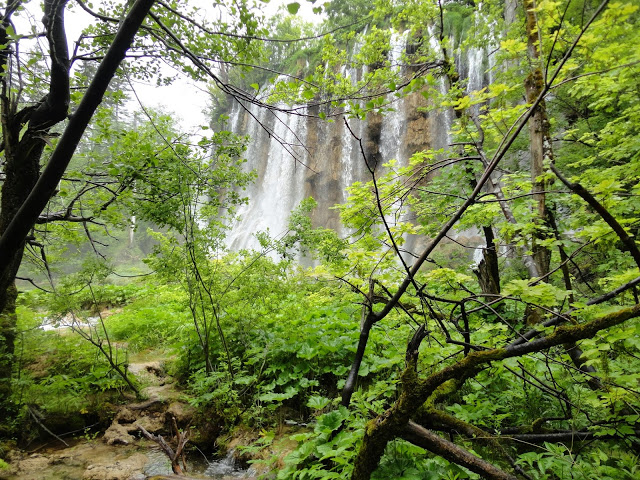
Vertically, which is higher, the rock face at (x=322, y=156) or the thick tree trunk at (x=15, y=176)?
the rock face at (x=322, y=156)

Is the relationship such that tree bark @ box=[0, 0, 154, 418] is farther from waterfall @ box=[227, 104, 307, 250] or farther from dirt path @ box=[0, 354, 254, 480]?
→ waterfall @ box=[227, 104, 307, 250]

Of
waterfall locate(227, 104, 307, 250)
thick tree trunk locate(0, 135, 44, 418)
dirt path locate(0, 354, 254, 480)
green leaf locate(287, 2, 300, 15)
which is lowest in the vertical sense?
dirt path locate(0, 354, 254, 480)

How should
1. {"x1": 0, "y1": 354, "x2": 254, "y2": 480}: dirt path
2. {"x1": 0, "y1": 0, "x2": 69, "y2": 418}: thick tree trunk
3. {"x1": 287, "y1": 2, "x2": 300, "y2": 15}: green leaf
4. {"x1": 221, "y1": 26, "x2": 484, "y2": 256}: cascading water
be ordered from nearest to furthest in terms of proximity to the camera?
{"x1": 287, "y1": 2, "x2": 300, "y2": 15}: green leaf → {"x1": 0, "y1": 0, "x2": 69, "y2": 418}: thick tree trunk → {"x1": 0, "y1": 354, "x2": 254, "y2": 480}: dirt path → {"x1": 221, "y1": 26, "x2": 484, "y2": 256}: cascading water

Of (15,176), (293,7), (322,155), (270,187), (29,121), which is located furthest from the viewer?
(270,187)

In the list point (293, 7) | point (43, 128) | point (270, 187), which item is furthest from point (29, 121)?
point (270, 187)

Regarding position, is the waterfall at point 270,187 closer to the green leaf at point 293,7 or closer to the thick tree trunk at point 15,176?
the thick tree trunk at point 15,176

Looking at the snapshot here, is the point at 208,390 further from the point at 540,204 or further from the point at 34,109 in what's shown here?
the point at 540,204

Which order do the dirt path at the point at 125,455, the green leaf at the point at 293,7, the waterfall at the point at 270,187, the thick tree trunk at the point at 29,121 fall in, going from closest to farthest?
the green leaf at the point at 293,7, the thick tree trunk at the point at 29,121, the dirt path at the point at 125,455, the waterfall at the point at 270,187

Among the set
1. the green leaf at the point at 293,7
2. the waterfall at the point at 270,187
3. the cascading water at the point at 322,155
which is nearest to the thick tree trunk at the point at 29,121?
the green leaf at the point at 293,7

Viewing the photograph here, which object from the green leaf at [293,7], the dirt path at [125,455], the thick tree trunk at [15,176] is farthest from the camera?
the dirt path at [125,455]

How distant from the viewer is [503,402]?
2768mm

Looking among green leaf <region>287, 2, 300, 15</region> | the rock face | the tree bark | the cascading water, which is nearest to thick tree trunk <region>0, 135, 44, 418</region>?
the tree bark

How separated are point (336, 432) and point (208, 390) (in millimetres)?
2270

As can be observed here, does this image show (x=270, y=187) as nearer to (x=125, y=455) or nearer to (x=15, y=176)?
(x=125, y=455)
